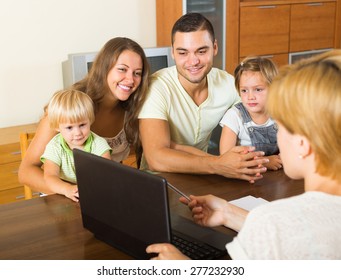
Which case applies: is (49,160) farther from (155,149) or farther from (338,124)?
(338,124)

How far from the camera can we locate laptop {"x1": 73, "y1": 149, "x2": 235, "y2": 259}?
1208 millimetres

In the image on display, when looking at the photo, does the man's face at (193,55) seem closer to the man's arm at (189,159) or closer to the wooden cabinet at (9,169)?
the man's arm at (189,159)

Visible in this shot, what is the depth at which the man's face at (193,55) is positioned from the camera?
91.3 inches

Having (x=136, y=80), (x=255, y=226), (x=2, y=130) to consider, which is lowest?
(x=2, y=130)

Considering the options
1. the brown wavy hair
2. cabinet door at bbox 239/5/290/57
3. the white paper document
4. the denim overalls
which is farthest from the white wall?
the white paper document

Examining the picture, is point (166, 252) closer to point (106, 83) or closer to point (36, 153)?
point (36, 153)

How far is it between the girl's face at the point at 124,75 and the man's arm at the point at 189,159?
149 mm

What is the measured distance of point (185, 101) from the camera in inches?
93.0

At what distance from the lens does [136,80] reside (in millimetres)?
2211

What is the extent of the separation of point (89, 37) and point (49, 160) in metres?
1.98

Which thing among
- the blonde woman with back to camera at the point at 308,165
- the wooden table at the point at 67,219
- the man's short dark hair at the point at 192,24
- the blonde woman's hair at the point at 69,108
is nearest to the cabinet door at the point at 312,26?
the man's short dark hair at the point at 192,24

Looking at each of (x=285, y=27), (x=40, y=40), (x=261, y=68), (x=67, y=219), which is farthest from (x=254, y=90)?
(x=285, y=27)
